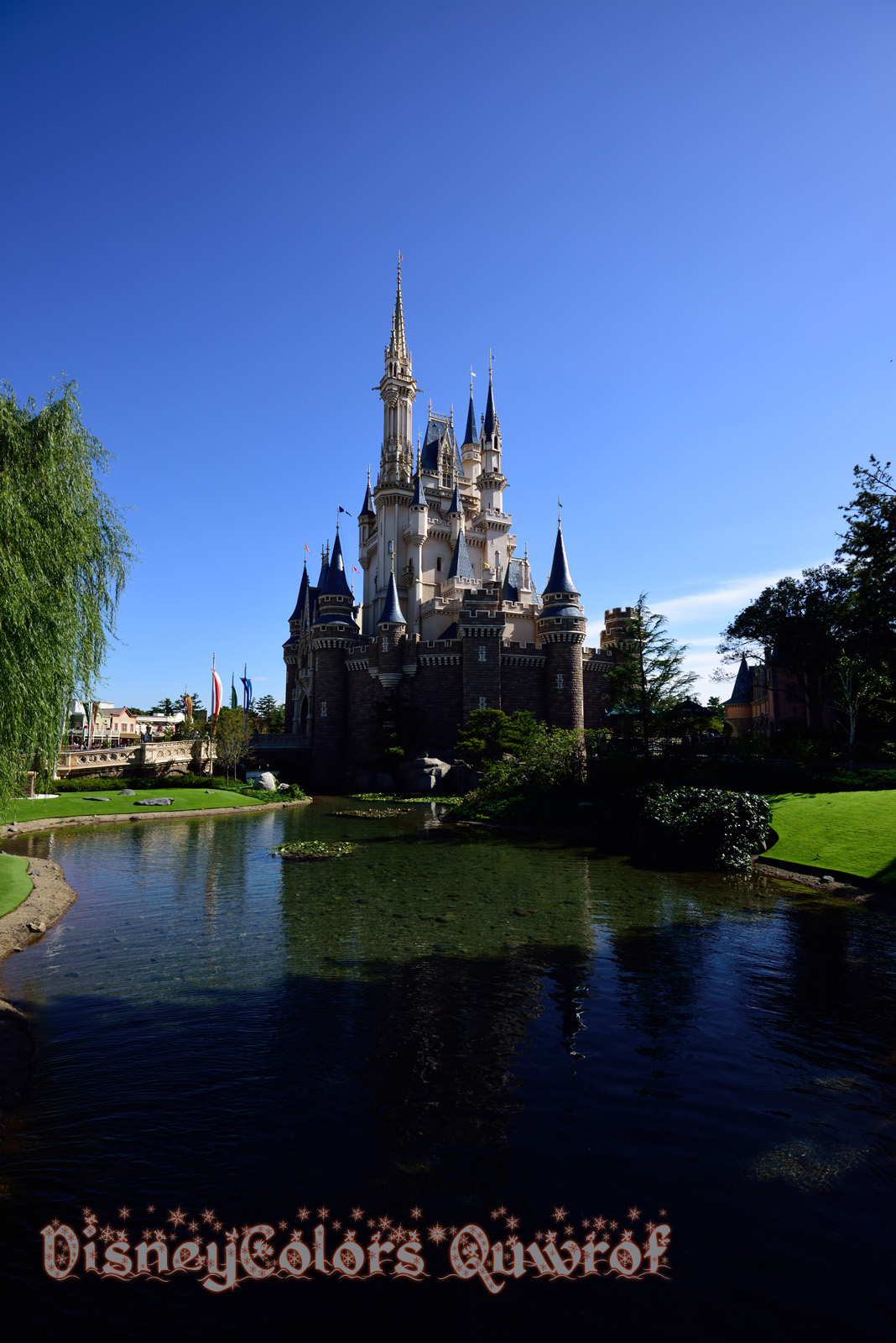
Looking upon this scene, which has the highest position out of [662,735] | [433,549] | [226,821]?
[433,549]

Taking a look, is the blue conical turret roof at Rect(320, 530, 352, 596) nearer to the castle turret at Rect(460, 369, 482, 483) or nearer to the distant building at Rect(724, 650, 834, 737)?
the castle turret at Rect(460, 369, 482, 483)

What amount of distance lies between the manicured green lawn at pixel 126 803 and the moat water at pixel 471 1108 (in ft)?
60.0

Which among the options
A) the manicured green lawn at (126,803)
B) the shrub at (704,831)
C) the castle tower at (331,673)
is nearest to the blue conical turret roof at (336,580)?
the castle tower at (331,673)

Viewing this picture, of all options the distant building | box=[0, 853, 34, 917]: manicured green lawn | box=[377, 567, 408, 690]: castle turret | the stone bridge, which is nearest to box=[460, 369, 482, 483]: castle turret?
box=[377, 567, 408, 690]: castle turret

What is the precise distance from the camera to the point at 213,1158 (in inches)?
204

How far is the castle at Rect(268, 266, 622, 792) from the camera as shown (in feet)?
161

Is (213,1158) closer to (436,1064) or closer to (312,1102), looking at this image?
(312,1102)

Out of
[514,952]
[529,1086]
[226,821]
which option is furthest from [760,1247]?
[226,821]

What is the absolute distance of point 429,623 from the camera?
57812 millimetres

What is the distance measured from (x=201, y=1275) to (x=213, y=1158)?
42.9 inches

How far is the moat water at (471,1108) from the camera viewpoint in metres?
3.92

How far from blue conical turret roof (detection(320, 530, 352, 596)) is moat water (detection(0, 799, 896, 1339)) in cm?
4603

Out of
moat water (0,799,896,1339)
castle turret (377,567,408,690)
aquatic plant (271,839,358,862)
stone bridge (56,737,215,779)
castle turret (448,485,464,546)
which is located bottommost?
aquatic plant (271,839,358,862)

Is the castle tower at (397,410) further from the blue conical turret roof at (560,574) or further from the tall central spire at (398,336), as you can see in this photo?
the blue conical turret roof at (560,574)
